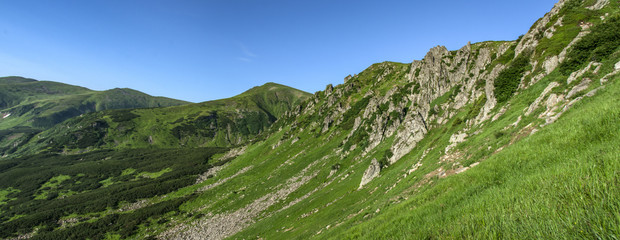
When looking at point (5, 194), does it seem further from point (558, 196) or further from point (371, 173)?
point (558, 196)

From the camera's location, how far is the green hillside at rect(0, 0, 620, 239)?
6424mm

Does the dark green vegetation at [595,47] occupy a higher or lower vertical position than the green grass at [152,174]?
higher

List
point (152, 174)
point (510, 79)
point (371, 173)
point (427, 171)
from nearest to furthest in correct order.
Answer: point (427, 171), point (510, 79), point (371, 173), point (152, 174)

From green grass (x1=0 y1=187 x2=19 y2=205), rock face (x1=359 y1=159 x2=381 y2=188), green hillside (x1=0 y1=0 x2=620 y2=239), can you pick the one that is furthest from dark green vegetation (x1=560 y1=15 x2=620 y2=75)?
green grass (x1=0 y1=187 x2=19 y2=205)

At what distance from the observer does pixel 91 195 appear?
440ft

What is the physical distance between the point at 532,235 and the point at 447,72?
82017 mm

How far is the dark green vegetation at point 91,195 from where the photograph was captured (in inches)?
3878

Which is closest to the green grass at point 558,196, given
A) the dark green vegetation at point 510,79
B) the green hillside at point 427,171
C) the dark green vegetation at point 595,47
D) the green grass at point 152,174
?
the green hillside at point 427,171

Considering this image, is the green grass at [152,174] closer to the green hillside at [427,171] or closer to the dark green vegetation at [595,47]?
the green hillside at [427,171]

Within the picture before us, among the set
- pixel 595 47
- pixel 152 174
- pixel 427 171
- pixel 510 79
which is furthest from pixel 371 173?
pixel 152 174

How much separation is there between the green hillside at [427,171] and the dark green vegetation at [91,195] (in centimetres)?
99

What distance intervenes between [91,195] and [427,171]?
17802 cm

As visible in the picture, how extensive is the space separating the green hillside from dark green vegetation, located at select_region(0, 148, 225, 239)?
99 cm

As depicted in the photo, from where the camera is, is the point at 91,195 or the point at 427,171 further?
the point at 91,195
